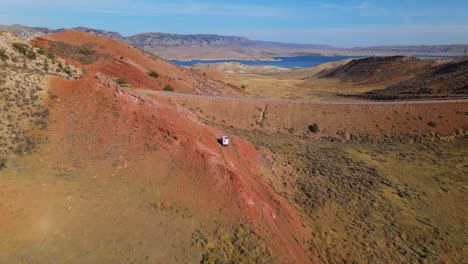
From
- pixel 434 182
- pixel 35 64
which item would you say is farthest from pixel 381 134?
pixel 35 64

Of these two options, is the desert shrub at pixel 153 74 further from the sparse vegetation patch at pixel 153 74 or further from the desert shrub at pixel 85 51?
the desert shrub at pixel 85 51

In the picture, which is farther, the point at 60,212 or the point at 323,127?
the point at 323,127

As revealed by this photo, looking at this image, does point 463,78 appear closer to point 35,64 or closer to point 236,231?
point 236,231

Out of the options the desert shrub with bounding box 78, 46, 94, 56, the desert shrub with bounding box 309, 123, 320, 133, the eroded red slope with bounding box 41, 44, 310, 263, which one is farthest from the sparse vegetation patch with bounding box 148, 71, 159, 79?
the eroded red slope with bounding box 41, 44, 310, 263

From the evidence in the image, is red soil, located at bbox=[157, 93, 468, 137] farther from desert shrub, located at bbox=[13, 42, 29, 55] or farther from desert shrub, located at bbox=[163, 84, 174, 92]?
desert shrub, located at bbox=[13, 42, 29, 55]

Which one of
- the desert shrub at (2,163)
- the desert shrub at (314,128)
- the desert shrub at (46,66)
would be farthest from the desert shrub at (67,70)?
the desert shrub at (314,128)

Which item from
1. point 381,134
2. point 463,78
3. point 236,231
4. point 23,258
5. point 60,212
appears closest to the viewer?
point 23,258

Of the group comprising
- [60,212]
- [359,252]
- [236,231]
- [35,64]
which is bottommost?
[359,252]
